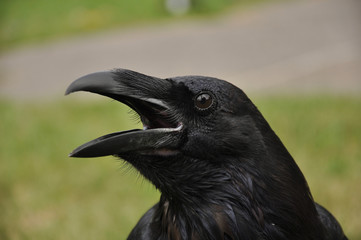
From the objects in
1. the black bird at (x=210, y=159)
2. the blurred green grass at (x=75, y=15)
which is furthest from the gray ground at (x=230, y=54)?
the black bird at (x=210, y=159)

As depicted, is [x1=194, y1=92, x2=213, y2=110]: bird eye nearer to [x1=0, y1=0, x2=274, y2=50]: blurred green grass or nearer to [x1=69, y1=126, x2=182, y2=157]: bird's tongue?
[x1=69, y1=126, x2=182, y2=157]: bird's tongue

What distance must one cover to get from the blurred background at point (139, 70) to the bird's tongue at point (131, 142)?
254 mm

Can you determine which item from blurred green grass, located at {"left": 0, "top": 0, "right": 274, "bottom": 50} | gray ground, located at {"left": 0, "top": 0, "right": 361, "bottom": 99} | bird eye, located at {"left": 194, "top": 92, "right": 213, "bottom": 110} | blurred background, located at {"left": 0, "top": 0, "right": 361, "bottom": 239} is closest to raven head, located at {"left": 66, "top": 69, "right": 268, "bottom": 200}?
bird eye, located at {"left": 194, "top": 92, "right": 213, "bottom": 110}

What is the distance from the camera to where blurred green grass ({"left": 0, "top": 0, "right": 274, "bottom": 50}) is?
1364cm

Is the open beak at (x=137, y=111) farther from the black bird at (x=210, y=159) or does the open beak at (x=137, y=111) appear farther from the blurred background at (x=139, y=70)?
the blurred background at (x=139, y=70)

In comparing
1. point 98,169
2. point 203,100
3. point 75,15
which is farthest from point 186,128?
point 75,15

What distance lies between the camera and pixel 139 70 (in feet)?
31.4

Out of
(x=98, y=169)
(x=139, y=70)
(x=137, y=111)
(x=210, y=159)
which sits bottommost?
(x=98, y=169)

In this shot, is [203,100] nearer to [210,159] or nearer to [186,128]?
[186,128]

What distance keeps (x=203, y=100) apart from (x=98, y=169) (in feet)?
11.8

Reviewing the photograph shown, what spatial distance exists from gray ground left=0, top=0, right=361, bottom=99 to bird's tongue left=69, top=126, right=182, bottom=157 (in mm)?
6288

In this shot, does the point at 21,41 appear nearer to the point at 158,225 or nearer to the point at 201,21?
the point at 201,21

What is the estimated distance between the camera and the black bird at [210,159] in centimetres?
214

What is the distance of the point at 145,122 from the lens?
87.8 inches
